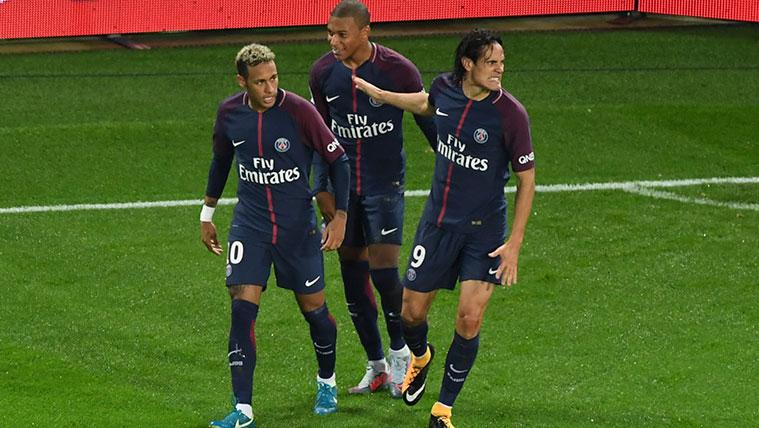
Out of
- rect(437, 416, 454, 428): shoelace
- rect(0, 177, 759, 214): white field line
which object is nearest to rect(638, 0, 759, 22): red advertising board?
rect(0, 177, 759, 214): white field line

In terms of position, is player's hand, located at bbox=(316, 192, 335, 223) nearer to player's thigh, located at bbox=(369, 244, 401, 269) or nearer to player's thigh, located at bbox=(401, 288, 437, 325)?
player's thigh, located at bbox=(369, 244, 401, 269)

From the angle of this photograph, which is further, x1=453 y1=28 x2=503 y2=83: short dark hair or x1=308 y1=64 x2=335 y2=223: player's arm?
x1=308 y1=64 x2=335 y2=223: player's arm

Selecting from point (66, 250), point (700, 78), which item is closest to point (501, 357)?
point (66, 250)

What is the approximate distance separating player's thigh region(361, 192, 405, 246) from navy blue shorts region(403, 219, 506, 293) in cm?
56

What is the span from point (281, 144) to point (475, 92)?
1.14m

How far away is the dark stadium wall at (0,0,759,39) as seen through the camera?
17.1 metres

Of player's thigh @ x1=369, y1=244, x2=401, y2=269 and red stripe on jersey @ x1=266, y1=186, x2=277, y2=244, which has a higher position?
red stripe on jersey @ x1=266, y1=186, x2=277, y2=244

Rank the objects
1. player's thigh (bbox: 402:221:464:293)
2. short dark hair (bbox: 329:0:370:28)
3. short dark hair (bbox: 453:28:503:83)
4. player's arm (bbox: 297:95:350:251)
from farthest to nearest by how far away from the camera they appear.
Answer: short dark hair (bbox: 329:0:370:28), player's thigh (bbox: 402:221:464:293), player's arm (bbox: 297:95:350:251), short dark hair (bbox: 453:28:503:83)

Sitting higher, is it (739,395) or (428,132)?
(428,132)

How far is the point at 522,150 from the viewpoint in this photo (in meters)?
8.38

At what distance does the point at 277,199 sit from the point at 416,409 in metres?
1.63

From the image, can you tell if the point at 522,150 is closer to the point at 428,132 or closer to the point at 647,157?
the point at 428,132

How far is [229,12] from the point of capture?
57.5 ft

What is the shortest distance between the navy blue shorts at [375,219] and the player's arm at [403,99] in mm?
701
